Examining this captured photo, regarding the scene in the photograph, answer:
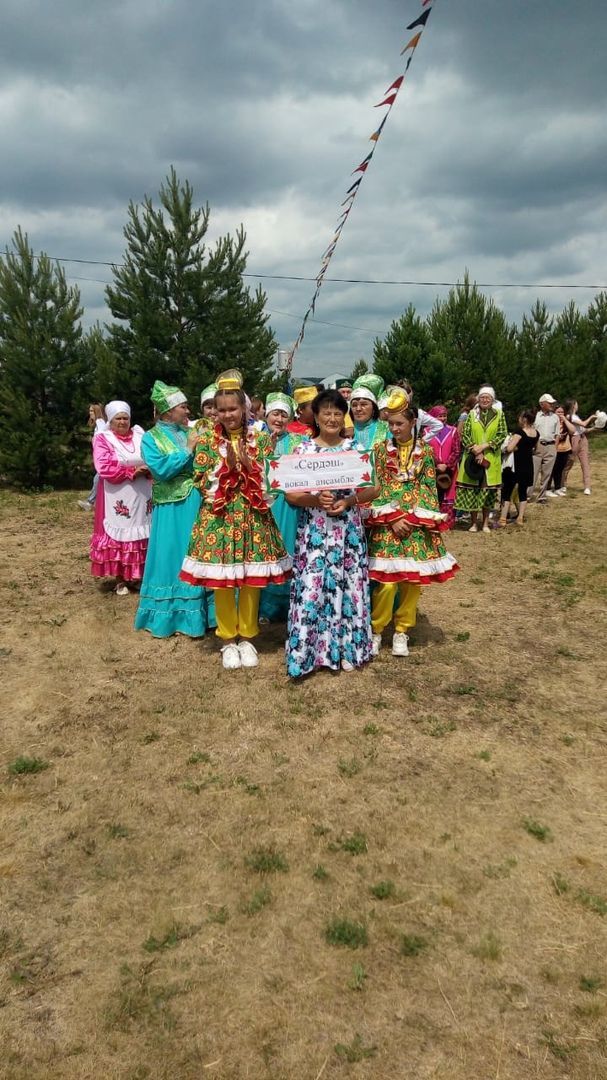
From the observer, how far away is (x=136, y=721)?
160 inches

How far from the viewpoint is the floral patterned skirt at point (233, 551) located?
14.7ft

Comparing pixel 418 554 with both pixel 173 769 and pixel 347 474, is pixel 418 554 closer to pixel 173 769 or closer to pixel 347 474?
pixel 347 474

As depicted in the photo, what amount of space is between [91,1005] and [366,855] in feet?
4.06

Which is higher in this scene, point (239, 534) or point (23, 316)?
point (23, 316)

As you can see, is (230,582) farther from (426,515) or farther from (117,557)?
(117,557)

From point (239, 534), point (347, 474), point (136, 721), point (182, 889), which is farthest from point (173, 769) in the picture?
point (347, 474)

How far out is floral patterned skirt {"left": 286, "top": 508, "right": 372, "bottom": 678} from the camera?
14.5ft

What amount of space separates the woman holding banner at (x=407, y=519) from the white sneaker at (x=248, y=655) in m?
1.05

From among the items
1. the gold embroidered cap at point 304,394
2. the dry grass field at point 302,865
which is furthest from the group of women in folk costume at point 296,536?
the gold embroidered cap at point 304,394

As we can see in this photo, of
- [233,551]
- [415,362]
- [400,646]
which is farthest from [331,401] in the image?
[415,362]

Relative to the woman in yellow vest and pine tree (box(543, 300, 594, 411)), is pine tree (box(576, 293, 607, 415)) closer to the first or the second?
pine tree (box(543, 300, 594, 411))

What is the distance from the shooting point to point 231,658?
4762mm

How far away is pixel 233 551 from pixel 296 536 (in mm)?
461

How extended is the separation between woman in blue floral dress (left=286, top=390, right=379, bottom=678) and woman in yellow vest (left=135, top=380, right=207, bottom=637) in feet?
3.90
